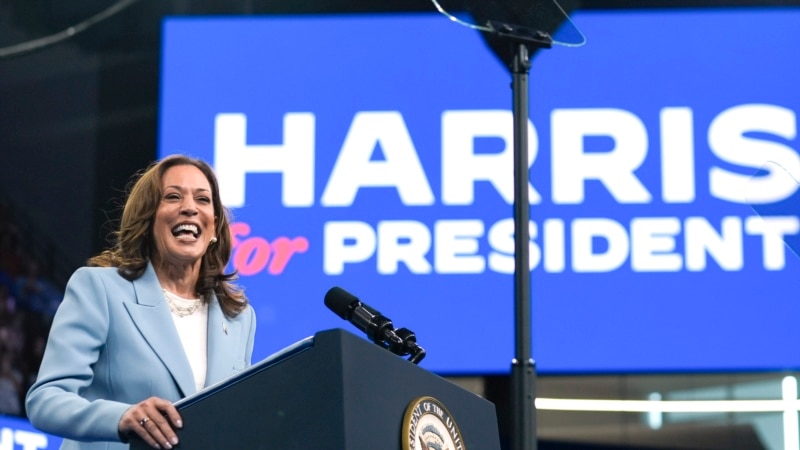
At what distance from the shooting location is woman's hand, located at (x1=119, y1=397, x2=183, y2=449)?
148 cm

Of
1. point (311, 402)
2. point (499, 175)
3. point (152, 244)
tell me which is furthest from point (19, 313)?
point (311, 402)

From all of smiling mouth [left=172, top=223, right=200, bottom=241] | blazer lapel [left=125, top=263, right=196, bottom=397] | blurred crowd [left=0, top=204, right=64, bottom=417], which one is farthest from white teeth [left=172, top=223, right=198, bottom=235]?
blurred crowd [left=0, top=204, right=64, bottom=417]

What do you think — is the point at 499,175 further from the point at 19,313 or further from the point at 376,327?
the point at 376,327

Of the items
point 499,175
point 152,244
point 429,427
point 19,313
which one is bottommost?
point 429,427

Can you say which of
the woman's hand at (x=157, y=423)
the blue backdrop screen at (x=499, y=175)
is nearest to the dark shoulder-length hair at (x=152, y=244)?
the woman's hand at (x=157, y=423)

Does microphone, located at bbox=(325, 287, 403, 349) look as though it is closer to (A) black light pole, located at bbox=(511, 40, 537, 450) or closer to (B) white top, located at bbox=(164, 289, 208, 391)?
(B) white top, located at bbox=(164, 289, 208, 391)

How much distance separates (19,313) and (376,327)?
154 inches

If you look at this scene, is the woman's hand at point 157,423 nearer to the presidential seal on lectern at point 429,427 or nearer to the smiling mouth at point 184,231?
the presidential seal on lectern at point 429,427

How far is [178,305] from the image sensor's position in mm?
2025

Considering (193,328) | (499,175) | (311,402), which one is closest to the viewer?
(311,402)

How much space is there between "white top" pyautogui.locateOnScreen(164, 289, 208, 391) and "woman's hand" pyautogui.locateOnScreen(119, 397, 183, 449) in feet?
1.30

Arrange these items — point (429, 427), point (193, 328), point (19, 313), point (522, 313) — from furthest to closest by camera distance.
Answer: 1. point (19, 313)
2. point (522, 313)
3. point (193, 328)
4. point (429, 427)

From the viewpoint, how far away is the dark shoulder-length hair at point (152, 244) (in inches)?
80.4

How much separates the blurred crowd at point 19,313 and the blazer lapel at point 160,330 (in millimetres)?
3340
